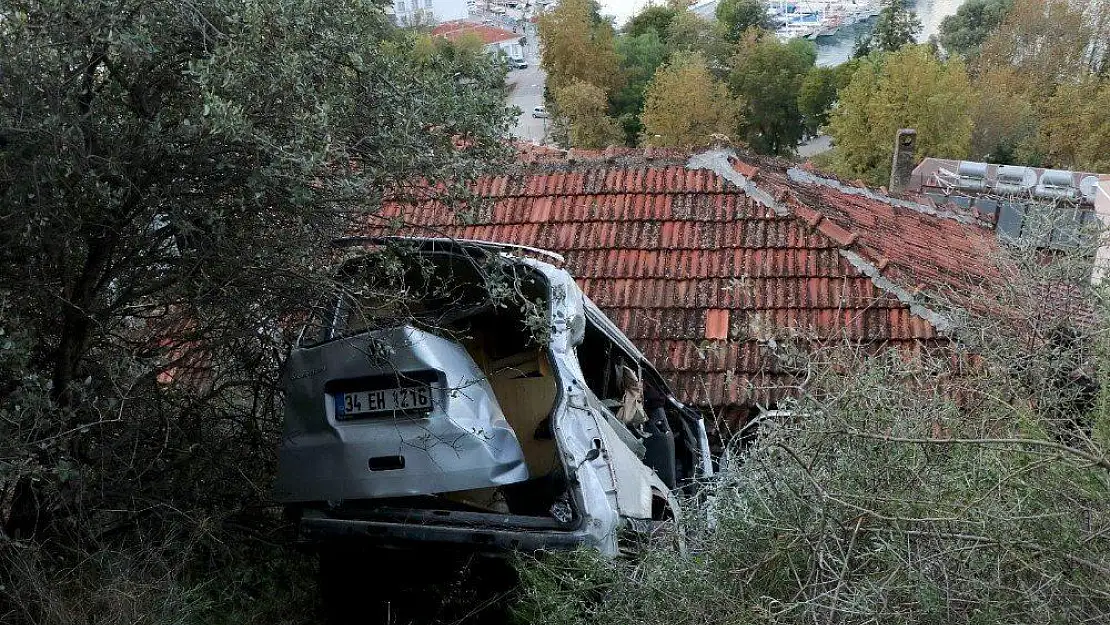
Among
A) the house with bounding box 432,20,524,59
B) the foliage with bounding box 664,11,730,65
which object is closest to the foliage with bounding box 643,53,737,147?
the foliage with bounding box 664,11,730,65

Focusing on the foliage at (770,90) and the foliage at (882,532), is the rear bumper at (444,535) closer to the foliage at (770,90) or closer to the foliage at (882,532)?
the foliage at (882,532)

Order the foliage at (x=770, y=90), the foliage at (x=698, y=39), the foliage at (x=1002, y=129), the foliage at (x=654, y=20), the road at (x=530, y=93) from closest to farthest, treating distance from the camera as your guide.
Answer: the foliage at (x=1002, y=129) < the foliage at (x=770, y=90) < the road at (x=530, y=93) < the foliage at (x=698, y=39) < the foliage at (x=654, y=20)

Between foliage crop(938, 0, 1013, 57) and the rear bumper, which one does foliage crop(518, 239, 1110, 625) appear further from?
foliage crop(938, 0, 1013, 57)

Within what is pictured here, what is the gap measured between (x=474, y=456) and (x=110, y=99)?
2424mm

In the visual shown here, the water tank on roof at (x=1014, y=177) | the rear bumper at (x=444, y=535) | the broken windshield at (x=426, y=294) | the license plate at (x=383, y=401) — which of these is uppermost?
the broken windshield at (x=426, y=294)

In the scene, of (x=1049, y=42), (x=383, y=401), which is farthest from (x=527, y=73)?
(x=383, y=401)

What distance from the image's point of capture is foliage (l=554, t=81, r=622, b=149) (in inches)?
1497

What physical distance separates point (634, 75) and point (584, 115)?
355 inches

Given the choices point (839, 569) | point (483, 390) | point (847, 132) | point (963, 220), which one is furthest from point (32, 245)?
point (847, 132)

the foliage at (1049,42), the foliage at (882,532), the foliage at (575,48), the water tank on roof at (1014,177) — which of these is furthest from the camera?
the foliage at (1049,42)

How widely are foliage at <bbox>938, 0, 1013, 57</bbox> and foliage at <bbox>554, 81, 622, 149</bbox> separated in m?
28.7

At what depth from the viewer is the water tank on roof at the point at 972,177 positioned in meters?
22.0

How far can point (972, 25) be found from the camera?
59.7 m

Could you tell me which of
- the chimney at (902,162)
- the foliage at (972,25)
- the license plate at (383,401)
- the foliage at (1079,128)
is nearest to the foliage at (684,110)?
the foliage at (1079,128)
